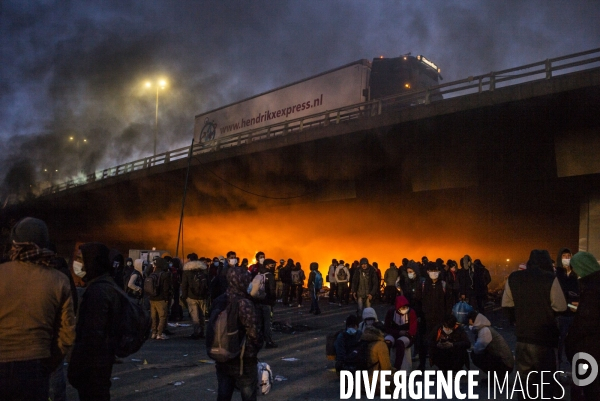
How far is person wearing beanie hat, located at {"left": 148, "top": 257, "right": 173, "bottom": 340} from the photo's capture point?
9133 millimetres

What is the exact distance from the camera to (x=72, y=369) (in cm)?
315

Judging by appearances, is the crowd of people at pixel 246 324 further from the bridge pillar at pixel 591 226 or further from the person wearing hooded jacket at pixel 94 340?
the bridge pillar at pixel 591 226

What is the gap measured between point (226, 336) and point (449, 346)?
3592mm

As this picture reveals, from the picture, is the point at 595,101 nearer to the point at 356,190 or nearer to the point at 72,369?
the point at 356,190

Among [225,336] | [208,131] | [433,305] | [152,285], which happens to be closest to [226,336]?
[225,336]

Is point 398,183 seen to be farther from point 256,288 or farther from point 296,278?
point 256,288

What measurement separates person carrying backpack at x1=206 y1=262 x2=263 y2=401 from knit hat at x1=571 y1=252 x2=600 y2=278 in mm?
2522

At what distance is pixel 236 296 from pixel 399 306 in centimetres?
343

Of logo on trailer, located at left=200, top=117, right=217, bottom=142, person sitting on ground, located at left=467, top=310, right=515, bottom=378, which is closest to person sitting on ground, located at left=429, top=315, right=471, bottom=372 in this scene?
person sitting on ground, located at left=467, top=310, right=515, bottom=378

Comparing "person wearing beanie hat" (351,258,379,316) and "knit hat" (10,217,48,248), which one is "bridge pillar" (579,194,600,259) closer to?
"person wearing beanie hat" (351,258,379,316)

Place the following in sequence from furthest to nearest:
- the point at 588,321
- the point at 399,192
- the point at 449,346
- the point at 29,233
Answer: the point at 399,192 → the point at 449,346 → the point at 588,321 → the point at 29,233

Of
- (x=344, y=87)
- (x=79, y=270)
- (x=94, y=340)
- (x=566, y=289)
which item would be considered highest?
(x=344, y=87)

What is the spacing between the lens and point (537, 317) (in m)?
4.28

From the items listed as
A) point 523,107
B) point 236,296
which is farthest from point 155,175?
point 236,296
